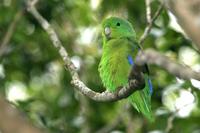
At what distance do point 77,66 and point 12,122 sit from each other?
346cm

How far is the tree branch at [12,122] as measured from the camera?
88cm

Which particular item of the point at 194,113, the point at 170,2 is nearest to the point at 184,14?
the point at 170,2

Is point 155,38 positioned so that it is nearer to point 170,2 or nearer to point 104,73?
point 104,73

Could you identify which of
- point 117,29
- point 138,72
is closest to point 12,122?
point 138,72

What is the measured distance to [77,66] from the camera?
4.36 meters

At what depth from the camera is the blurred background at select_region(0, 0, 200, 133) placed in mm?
3889

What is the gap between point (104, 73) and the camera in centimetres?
278

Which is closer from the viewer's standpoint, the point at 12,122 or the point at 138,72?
the point at 12,122

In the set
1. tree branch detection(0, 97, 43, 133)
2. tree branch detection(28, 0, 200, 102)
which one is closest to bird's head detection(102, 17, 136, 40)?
tree branch detection(28, 0, 200, 102)

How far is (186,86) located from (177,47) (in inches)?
36.0

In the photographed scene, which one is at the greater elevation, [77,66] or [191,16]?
[77,66]

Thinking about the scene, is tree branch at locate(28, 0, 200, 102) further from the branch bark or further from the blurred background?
the blurred background

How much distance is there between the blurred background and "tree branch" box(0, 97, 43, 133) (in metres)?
2.55

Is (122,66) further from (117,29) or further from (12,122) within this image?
(12,122)
